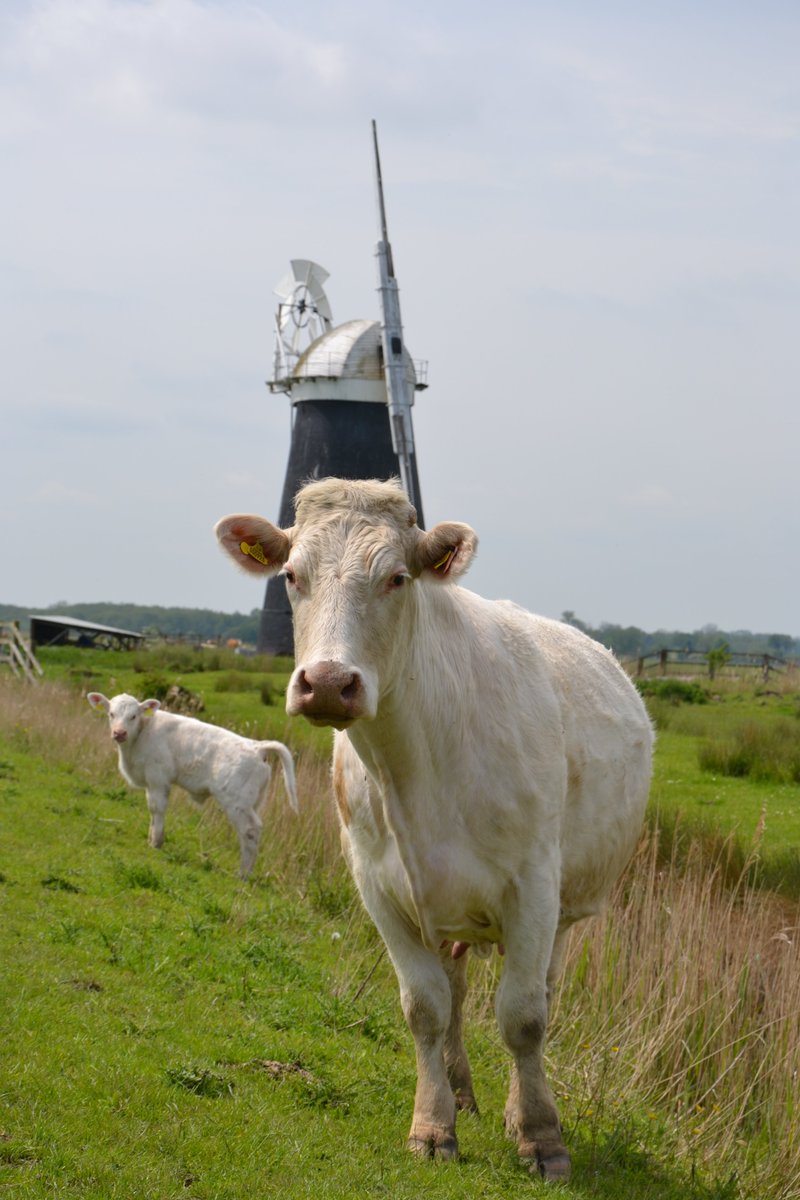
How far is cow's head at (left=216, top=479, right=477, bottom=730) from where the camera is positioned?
4637 millimetres

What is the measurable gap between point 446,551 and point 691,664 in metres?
40.5

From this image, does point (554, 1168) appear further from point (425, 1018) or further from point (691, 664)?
point (691, 664)

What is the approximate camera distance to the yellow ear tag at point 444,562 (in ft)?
17.6

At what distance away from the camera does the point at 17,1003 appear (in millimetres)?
6551

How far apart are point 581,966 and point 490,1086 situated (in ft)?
6.06

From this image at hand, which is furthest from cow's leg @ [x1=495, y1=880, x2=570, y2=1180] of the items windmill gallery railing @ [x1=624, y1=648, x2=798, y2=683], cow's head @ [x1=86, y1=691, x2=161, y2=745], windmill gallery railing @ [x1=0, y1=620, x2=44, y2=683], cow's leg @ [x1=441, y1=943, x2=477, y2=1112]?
windmill gallery railing @ [x1=624, y1=648, x2=798, y2=683]

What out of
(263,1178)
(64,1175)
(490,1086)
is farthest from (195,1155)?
(490,1086)

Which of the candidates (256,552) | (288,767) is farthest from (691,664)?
(256,552)

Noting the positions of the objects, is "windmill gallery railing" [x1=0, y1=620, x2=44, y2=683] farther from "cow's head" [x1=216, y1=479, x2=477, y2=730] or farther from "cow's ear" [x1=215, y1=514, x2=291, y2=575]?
"cow's head" [x1=216, y1=479, x2=477, y2=730]

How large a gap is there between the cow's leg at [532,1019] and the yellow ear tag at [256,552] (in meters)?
1.87

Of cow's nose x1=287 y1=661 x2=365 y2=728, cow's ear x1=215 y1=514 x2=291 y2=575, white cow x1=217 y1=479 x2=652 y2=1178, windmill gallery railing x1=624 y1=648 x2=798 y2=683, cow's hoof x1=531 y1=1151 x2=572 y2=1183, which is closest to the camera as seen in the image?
cow's nose x1=287 y1=661 x2=365 y2=728

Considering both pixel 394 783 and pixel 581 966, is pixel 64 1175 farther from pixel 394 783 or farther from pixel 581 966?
pixel 581 966

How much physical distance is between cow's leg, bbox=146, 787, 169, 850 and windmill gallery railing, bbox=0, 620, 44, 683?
17499 mm

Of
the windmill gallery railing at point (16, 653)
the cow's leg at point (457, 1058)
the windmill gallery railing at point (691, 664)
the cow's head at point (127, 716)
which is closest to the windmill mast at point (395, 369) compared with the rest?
the windmill gallery railing at point (691, 664)
